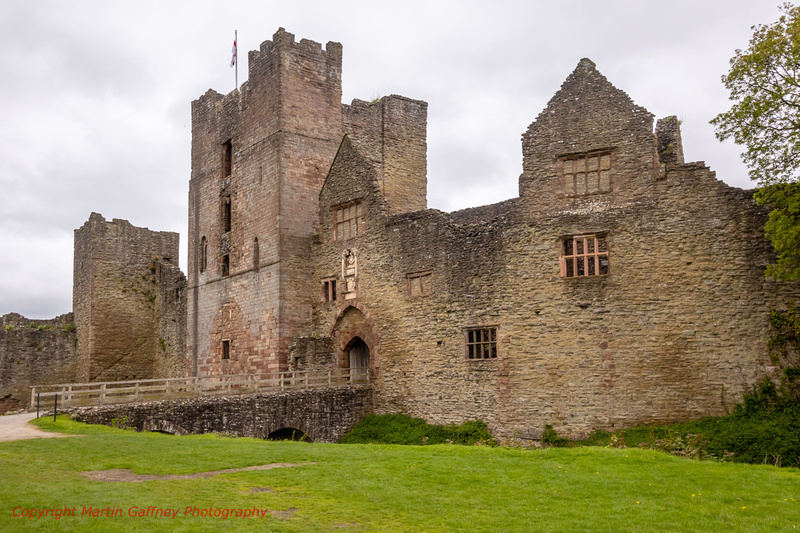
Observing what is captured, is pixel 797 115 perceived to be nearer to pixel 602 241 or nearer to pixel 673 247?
pixel 673 247

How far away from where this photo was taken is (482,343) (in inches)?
1005

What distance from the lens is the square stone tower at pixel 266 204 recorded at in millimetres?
32906

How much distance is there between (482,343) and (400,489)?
482 inches

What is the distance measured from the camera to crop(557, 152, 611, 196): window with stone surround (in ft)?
77.0

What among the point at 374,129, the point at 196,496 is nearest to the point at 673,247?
the point at 196,496

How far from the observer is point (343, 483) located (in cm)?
1412

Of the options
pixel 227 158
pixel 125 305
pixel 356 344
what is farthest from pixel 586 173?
pixel 125 305

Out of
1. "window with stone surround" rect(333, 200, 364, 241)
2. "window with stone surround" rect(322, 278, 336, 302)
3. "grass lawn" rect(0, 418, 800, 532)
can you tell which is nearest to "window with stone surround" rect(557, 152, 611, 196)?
"grass lawn" rect(0, 418, 800, 532)

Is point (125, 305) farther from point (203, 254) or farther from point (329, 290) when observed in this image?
point (329, 290)

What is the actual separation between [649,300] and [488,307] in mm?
5513

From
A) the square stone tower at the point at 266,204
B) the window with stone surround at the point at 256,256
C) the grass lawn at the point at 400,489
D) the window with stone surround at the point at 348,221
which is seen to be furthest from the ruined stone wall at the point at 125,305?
the grass lawn at the point at 400,489

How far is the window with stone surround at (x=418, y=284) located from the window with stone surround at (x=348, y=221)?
375 cm

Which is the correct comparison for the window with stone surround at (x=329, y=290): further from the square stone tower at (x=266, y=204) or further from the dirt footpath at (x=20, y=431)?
the dirt footpath at (x=20, y=431)

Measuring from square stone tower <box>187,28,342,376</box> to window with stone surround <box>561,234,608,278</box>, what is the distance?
13.2m
